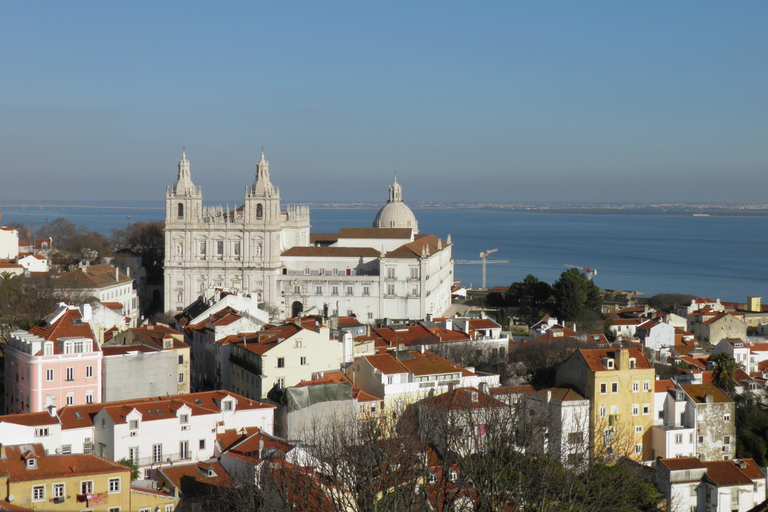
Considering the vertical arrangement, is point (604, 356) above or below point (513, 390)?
above

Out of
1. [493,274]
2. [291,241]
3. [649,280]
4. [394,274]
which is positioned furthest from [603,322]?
[493,274]

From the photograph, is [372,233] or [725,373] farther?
[372,233]

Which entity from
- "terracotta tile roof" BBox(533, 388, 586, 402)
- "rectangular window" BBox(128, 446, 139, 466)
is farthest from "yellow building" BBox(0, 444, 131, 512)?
"terracotta tile roof" BBox(533, 388, 586, 402)

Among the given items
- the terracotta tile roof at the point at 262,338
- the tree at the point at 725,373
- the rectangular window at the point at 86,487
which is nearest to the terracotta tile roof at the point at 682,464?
the tree at the point at 725,373

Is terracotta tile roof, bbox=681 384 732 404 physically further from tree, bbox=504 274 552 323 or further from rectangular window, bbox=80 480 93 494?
tree, bbox=504 274 552 323

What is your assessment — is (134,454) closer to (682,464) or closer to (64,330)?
(64,330)

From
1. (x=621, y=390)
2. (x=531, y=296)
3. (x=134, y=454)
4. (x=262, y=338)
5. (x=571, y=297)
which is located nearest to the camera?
(x=134, y=454)

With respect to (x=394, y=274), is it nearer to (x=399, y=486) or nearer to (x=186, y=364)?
(x=186, y=364)

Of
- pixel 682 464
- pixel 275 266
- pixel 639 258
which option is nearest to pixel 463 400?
pixel 682 464
